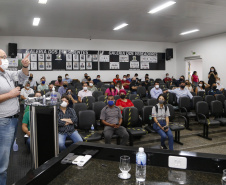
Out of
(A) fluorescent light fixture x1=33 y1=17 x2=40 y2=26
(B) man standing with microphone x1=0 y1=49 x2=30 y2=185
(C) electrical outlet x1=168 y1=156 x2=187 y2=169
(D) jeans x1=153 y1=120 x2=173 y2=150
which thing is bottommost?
(D) jeans x1=153 y1=120 x2=173 y2=150

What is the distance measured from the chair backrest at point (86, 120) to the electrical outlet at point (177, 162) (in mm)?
3127

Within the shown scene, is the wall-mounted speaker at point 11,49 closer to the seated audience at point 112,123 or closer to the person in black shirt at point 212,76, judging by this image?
the seated audience at point 112,123

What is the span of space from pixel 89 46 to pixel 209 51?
6730mm

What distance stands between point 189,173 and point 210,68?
11279 mm

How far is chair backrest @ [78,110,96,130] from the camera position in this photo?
4781 mm

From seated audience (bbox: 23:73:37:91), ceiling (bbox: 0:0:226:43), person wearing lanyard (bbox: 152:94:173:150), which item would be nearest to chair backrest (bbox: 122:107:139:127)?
person wearing lanyard (bbox: 152:94:173:150)

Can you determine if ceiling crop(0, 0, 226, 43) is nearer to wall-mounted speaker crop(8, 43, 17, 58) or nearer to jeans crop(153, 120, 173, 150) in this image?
wall-mounted speaker crop(8, 43, 17, 58)

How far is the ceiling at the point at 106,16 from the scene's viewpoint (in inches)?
253

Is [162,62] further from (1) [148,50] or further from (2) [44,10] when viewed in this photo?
(2) [44,10]

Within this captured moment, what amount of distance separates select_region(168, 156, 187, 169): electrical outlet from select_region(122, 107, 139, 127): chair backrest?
3.21m

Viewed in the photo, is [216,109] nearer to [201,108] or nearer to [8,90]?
[201,108]

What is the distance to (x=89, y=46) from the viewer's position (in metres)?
12.9

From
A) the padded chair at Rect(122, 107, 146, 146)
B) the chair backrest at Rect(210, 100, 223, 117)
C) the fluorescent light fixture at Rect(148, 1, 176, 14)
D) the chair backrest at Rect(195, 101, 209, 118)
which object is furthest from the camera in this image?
the fluorescent light fixture at Rect(148, 1, 176, 14)

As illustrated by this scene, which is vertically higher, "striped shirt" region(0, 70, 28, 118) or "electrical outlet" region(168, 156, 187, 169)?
"striped shirt" region(0, 70, 28, 118)
